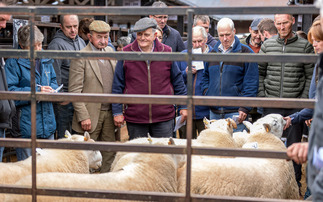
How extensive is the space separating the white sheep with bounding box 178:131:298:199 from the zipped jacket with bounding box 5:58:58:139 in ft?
5.41

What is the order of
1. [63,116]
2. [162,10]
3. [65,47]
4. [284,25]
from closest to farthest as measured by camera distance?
[162,10], [284,25], [65,47], [63,116]

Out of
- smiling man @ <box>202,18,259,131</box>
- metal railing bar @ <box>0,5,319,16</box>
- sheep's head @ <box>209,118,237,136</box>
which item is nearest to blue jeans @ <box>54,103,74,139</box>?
smiling man @ <box>202,18,259,131</box>

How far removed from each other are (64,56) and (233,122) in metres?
2.66

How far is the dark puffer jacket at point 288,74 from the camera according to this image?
5012 millimetres

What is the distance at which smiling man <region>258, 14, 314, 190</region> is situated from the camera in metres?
5.02

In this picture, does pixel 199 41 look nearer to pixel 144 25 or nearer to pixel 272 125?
pixel 144 25

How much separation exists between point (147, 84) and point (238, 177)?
1.49m

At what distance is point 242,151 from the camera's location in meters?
2.57

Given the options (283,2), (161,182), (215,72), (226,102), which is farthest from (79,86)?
(283,2)

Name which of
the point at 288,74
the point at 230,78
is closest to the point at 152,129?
the point at 230,78

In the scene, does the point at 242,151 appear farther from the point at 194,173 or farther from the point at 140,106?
the point at 140,106

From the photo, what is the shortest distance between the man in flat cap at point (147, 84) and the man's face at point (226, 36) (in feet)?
2.59

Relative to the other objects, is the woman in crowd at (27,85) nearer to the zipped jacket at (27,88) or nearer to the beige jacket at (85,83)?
the zipped jacket at (27,88)

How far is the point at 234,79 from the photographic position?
5.02 metres
